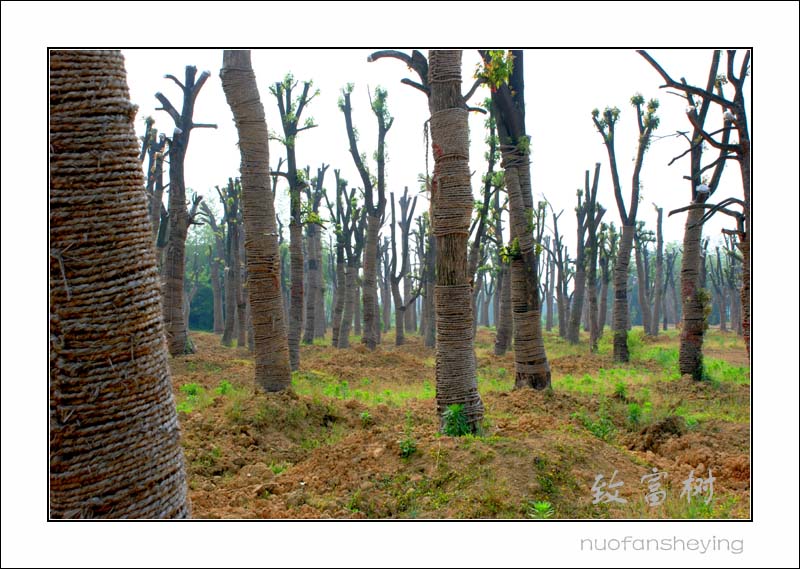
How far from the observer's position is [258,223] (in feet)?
27.9

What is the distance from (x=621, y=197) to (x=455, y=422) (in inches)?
463

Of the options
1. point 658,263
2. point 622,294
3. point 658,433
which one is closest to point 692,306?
point 622,294

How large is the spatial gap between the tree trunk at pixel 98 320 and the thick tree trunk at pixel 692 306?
1181 cm

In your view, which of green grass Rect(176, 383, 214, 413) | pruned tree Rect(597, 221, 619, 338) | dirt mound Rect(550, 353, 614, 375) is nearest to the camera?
green grass Rect(176, 383, 214, 413)

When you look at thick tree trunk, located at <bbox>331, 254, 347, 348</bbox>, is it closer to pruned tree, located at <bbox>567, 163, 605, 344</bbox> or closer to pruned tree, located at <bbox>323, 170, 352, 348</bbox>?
pruned tree, located at <bbox>323, 170, 352, 348</bbox>

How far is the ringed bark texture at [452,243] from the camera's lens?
6.11 meters

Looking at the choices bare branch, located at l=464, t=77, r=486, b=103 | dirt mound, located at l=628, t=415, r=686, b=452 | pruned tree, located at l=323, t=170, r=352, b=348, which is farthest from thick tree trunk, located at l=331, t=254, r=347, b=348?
bare branch, located at l=464, t=77, r=486, b=103

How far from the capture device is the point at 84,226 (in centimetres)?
274

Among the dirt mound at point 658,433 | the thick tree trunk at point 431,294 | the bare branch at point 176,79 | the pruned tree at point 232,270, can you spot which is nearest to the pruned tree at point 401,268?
the thick tree trunk at point 431,294

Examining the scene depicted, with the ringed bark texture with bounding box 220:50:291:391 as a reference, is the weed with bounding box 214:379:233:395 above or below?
below

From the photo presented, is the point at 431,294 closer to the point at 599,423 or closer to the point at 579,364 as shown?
the point at 579,364

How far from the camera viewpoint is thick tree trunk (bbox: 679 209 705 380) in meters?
12.3

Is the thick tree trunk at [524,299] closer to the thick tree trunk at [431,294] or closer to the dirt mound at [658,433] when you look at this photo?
the dirt mound at [658,433]

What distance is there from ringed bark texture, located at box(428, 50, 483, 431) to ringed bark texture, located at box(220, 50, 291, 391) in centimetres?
318
